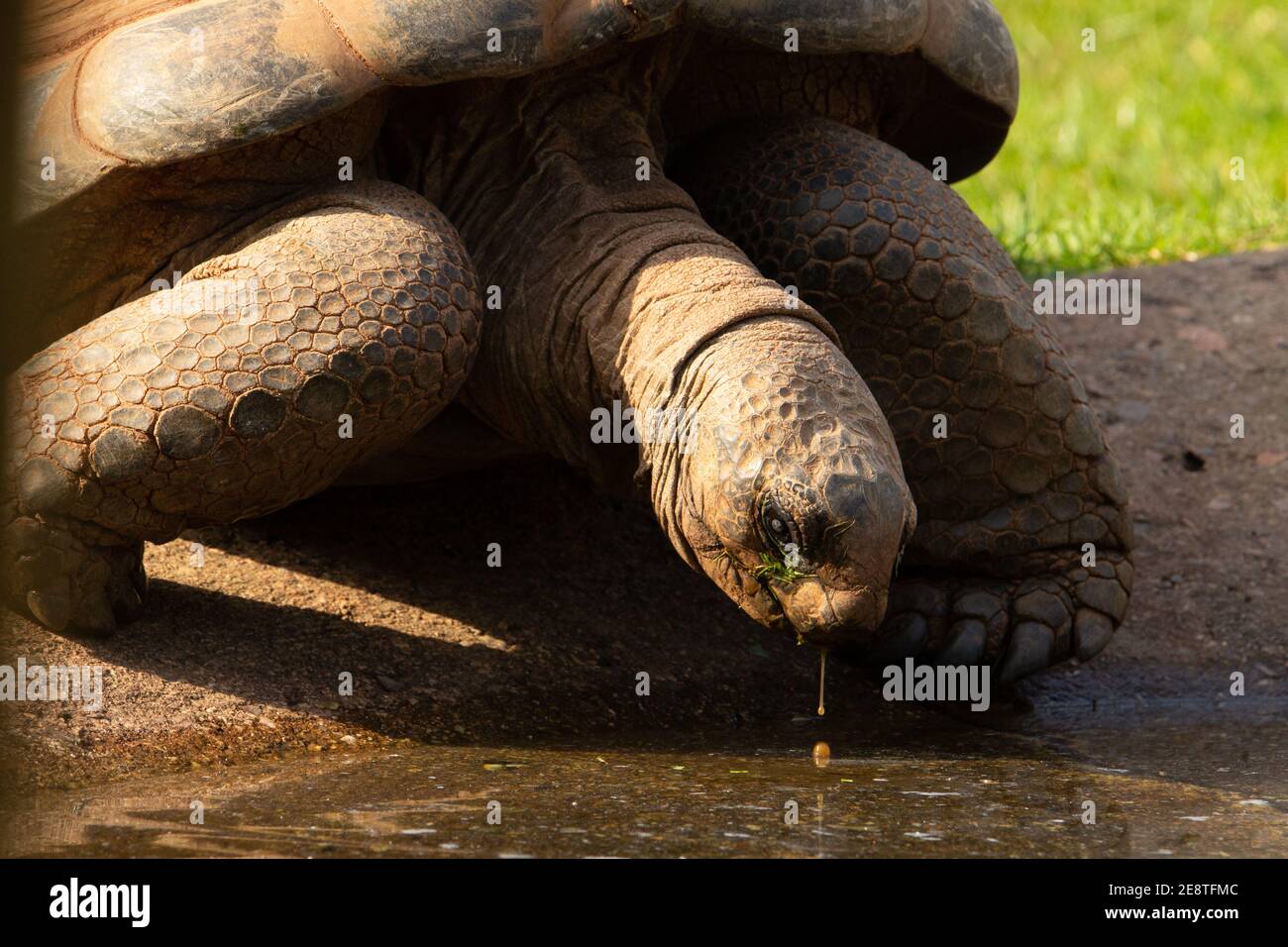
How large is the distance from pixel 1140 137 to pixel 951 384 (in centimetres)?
621

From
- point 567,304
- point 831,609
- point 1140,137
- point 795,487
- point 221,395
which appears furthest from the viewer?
point 1140,137

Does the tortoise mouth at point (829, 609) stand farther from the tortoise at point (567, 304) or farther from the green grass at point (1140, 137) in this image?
the green grass at point (1140, 137)

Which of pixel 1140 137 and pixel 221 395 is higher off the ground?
pixel 1140 137

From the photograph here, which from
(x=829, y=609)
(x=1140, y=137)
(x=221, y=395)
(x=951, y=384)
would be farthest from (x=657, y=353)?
(x=1140, y=137)

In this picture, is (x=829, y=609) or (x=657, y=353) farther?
(x=657, y=353)

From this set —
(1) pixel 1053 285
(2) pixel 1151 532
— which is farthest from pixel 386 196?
(1) pixel 1053 285

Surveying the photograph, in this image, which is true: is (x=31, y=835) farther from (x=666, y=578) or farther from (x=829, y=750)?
(x=666, y=578)

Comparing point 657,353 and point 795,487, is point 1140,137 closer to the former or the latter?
point 657,353

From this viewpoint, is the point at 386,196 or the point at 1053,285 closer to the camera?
the point at 386,196

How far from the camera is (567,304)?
12.5 feet

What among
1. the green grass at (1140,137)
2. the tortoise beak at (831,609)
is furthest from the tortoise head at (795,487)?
the green grass at (1140,137)

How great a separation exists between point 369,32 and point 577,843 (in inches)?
68.7

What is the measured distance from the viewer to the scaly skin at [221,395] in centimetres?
340
